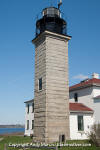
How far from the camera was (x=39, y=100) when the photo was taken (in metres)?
21.3

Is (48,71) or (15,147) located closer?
(15,147)

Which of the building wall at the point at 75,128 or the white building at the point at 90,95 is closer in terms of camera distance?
the building wall at the point at 75,128

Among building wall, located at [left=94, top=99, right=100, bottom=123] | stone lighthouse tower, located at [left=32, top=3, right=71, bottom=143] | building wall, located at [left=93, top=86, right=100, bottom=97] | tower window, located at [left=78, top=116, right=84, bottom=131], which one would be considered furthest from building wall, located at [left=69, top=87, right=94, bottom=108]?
stone lighthouse tower, located at [left=32, top=3, right=71, bottom=143]

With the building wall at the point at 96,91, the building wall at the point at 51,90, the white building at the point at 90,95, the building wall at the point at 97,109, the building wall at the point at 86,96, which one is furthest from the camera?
the building wall at the point at 86,96

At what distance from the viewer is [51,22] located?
22.6 meters

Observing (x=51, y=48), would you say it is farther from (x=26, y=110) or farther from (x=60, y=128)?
(x=26, y=110)

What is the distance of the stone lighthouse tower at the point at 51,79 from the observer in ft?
65.0

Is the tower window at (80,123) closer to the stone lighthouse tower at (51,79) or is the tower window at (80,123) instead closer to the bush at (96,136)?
the stone lighthouse tower at (51,79)

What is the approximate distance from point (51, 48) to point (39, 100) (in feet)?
20.2

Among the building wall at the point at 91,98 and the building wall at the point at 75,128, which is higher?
the building wall at the point at 91,98

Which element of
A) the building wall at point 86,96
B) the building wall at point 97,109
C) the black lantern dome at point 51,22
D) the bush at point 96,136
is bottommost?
the bush at point 96,136

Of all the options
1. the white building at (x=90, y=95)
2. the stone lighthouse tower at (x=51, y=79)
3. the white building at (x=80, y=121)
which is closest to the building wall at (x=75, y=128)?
the white building at (x=80, y=121)

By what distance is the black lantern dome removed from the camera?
883 inches

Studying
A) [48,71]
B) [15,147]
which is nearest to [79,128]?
[48,71]
